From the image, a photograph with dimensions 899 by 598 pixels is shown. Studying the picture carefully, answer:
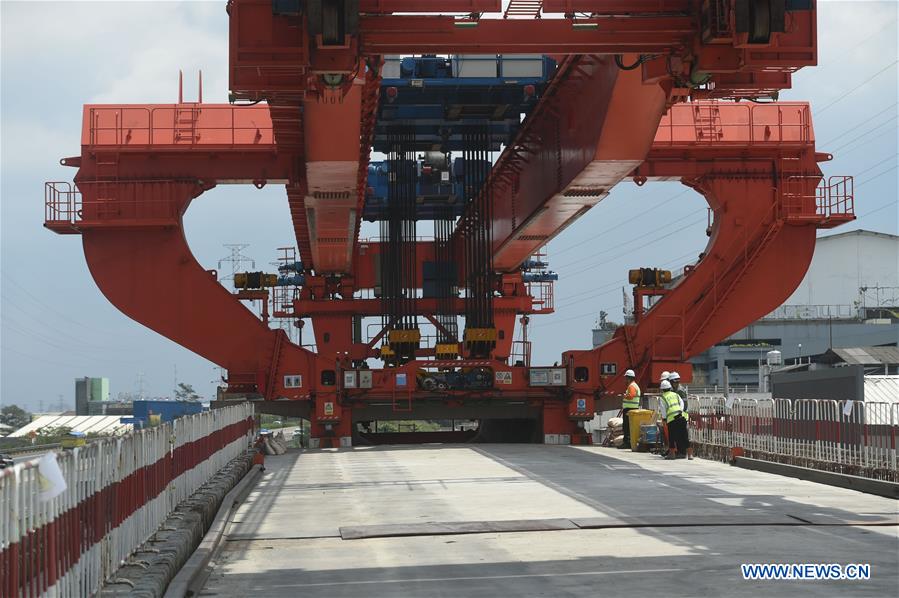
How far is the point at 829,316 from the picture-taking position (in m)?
102

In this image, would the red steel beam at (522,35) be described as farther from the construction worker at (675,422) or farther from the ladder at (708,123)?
the ladder at (708,123)

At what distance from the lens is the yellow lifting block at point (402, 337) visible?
33.0 m

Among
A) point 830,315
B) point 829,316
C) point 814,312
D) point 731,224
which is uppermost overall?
point 814,312

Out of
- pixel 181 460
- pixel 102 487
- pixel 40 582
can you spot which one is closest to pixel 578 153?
pixel 181 460

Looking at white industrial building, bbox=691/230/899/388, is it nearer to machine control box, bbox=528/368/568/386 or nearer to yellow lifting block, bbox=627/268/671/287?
yellow lifting block, bbox=627/268/671/287

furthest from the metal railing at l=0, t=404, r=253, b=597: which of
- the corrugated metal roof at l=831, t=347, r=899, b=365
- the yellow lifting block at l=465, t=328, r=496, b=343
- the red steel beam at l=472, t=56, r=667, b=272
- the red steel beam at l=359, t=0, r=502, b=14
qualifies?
the corrugated metal roof at l=831, t=347, r=899, b=365

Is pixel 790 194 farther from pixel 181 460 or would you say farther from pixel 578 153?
pixel 181 460

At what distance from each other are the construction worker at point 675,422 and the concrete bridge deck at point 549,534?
1.82 meters

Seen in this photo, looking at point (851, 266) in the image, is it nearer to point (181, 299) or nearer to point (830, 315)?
point (830, 315)

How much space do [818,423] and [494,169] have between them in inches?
620

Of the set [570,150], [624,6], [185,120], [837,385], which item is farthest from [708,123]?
[624,6]

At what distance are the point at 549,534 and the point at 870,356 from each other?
1545 inches

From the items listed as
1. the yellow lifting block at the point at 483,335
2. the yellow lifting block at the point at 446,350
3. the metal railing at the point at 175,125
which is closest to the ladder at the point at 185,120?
the metal railing at the point at 175,125

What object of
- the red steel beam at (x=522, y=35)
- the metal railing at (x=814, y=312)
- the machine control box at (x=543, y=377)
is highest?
the metal railing at (x=814, y=312)
